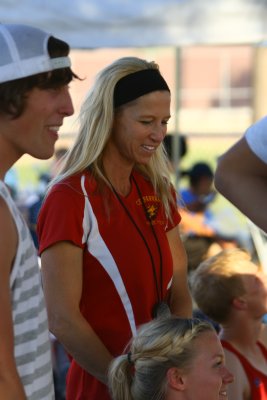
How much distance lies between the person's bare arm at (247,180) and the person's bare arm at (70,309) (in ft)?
2.45

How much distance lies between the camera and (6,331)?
172cm

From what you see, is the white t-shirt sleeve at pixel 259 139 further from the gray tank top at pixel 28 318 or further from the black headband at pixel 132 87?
the black headband at pixel 132 87

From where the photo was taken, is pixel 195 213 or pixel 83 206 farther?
pixel 195 213

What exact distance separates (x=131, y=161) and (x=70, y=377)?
2.22 feet

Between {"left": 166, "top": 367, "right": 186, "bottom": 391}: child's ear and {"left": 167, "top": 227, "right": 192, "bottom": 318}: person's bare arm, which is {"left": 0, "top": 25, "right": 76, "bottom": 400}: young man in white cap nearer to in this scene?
{"left": 166, "top": 367, "right": 186, "bottom": 391}: child's ear

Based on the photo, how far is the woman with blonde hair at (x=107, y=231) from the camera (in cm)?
257

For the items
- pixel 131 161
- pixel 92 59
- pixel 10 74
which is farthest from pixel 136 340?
pixel 92 59

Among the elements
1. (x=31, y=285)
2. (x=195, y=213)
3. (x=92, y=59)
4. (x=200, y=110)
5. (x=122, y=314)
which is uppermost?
(x=31, y=285)

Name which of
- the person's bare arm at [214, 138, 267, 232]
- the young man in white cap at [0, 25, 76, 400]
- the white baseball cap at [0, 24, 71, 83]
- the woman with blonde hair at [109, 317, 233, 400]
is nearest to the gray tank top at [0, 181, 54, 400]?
the young man in white cap at [0, 25, 76, 400]

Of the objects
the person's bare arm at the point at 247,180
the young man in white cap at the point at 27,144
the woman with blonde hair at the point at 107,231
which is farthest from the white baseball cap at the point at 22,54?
the woman with blonde hair at the point at 107,231

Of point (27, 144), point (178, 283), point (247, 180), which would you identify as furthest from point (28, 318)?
point (178, 283)

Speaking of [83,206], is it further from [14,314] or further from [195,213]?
[195,213]

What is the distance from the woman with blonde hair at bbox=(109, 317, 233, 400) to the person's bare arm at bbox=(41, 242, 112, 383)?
0.10 meters

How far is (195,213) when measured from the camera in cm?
765
